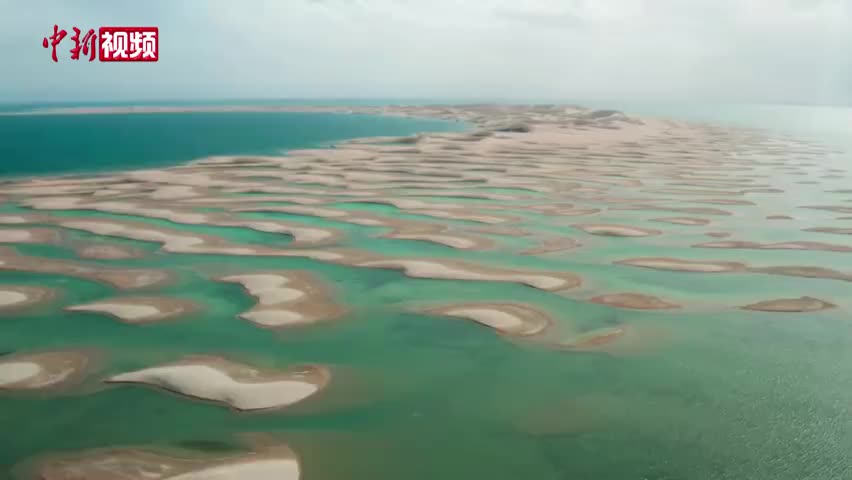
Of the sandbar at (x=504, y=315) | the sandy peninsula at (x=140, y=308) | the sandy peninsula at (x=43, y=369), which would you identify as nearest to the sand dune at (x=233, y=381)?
the sandy peninsula at (x=43, y=369)

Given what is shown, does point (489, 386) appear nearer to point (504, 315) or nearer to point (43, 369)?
point (504, 315)

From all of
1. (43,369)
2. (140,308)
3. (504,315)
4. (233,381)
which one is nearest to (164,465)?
(233,381)

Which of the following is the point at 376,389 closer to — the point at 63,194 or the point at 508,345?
the point at 508,345

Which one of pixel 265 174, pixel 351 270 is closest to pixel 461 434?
pixel 351 270

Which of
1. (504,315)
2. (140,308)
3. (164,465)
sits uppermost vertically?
(504,315)

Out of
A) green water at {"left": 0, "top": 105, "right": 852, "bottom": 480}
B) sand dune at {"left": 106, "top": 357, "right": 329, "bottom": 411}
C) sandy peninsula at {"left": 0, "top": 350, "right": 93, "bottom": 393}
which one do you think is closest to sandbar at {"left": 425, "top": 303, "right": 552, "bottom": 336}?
green water at {"left": 0, "top": 105, "right": 852, "bottom": 480}

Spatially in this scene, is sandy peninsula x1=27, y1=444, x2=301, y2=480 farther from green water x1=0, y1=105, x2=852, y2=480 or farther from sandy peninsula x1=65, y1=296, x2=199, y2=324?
sandy peninsula x1=65, y1=296, x2=199, y2=324

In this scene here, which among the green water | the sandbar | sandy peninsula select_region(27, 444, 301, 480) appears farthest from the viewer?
the sandbar

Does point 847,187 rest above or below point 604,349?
above
